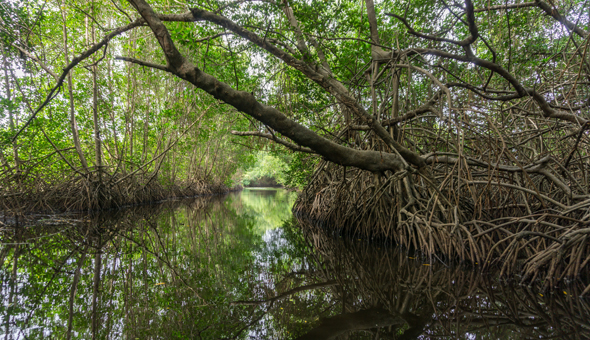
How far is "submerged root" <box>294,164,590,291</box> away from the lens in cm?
240

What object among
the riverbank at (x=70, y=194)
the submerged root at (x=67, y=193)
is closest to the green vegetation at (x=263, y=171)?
the riverbank at (x=70, y=194)

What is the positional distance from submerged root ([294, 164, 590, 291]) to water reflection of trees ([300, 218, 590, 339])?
267 mm

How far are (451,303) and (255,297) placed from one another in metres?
1.60

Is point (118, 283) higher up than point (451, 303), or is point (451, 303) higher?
point (118, 283)

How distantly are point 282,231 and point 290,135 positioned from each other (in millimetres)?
3500

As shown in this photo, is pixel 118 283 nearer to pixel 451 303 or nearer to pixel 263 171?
pixel 451 303

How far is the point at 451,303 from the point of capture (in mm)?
2107

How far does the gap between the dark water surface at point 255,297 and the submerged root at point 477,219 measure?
28 centimetres

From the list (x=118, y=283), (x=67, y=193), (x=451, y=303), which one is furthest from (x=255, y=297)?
(x=67, y=193)

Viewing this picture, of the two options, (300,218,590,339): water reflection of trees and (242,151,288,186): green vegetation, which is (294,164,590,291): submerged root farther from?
(242,151,288,186): green vegetation

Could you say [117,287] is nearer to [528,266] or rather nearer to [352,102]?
[352,102]

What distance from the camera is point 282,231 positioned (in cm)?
606

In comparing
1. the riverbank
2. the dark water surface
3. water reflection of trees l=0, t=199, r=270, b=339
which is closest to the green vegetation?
the riverbank

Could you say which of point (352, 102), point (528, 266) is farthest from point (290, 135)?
point (528, 266)
